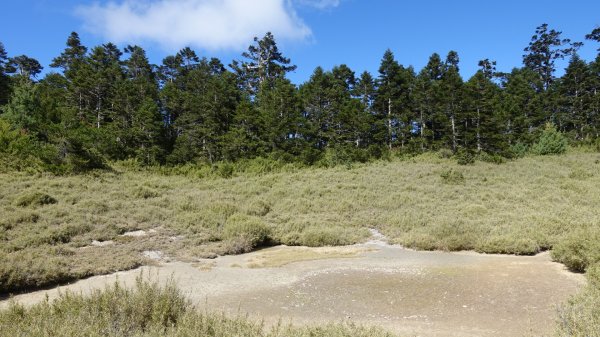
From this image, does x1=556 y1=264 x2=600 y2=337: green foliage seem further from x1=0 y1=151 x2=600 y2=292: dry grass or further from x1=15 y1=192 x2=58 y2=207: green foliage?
x1=15 y1=192 x2=58 y2=207: green foliage

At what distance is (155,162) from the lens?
3278cm

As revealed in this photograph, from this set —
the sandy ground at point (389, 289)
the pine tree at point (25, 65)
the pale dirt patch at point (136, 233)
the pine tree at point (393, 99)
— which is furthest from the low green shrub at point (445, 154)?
the pine tree at point (25, 65)

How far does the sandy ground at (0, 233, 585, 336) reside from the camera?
20.8 ft

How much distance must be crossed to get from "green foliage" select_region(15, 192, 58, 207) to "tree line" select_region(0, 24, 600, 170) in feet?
26.9

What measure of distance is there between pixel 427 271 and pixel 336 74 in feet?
128

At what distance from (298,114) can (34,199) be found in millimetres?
24241

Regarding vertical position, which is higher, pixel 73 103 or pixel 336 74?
pixel 336 74

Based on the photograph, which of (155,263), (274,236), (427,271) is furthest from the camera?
(274,236)

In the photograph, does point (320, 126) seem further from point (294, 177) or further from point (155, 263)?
point (155, 263)

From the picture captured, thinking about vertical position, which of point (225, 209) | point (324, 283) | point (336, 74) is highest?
point (336, 74)

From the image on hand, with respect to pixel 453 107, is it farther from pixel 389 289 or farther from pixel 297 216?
pixel 389 289

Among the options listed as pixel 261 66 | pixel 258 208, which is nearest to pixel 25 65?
pixel 261 66

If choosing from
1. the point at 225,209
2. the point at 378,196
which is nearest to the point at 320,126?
the point at 378,196

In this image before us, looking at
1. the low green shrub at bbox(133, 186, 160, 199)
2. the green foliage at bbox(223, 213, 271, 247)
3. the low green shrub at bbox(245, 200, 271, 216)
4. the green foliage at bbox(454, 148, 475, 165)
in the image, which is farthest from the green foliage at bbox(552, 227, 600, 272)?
the green foliage at bbox(454, 148, 475, 165)
